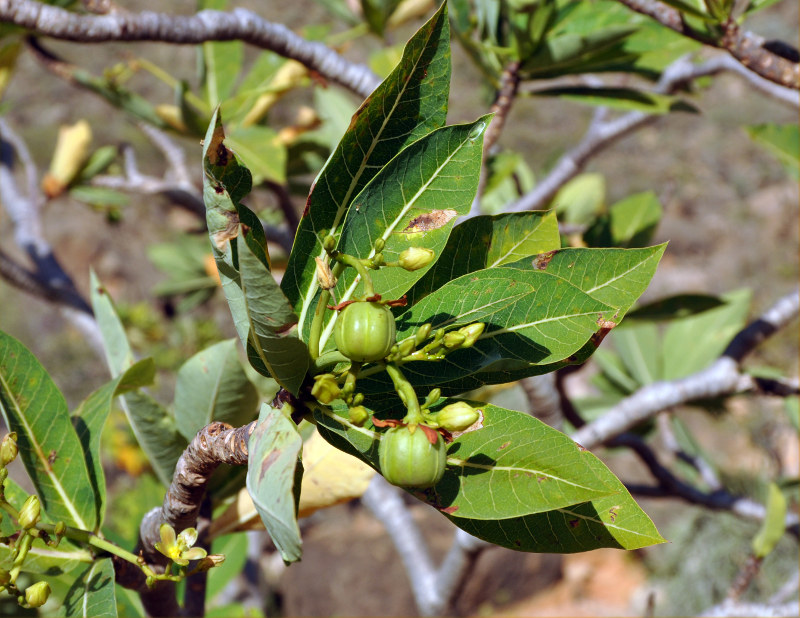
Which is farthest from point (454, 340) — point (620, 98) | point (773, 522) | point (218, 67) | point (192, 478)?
point (218, 67)

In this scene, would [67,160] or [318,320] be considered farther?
[67,160]

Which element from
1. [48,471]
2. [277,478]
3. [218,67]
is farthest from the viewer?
[218,67]

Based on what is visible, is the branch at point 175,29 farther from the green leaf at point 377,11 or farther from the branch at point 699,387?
the branch at point 699,387

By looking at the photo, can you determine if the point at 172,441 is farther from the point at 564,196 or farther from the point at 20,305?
the point at 20,305

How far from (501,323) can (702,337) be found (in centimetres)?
180

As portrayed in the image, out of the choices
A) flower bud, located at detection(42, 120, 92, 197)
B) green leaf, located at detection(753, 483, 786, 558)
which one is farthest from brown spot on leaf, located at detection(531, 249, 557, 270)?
flower bud, located at detection(42, 120, 92, 197)

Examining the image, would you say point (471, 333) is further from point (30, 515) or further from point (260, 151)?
point (260, 151)

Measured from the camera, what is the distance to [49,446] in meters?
0.91

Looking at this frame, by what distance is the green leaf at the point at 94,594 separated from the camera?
78 centimetres

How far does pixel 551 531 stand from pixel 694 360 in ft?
5.61

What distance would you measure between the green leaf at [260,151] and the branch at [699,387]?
3.53 feet

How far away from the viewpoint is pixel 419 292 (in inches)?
31.4

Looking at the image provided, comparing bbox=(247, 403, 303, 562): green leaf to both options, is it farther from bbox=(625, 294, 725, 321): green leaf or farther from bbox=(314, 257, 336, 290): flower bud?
bbox=(625, 294, 725, 321): green leaf

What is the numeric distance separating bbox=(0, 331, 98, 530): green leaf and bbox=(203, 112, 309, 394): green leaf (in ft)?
1.34
